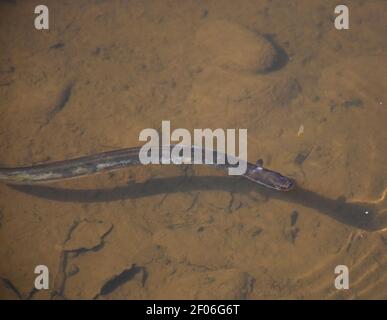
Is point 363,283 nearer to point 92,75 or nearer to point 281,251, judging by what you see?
point 281,251

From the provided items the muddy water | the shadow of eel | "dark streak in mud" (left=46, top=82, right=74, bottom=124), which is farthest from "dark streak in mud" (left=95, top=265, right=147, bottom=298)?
"dark streak in mud" (left=46, top=82, right=74, bottom=124)

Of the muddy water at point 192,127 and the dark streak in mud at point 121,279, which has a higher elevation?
the muddy water at point 192,127

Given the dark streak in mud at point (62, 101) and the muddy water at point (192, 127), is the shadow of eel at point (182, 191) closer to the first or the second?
the muddy water at point (192, 127)

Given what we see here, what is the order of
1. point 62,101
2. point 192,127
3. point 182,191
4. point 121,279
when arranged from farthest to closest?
point 62,101
point 192,127
point 182,191
point 121,279

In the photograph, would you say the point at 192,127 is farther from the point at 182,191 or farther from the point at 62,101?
the point at 62,101

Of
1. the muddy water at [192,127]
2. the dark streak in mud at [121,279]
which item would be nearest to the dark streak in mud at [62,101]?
the muddy water at [192,127]

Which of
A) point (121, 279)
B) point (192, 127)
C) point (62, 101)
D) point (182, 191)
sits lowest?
point (121, 279)

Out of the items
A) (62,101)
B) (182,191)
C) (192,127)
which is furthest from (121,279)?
(62,101)
